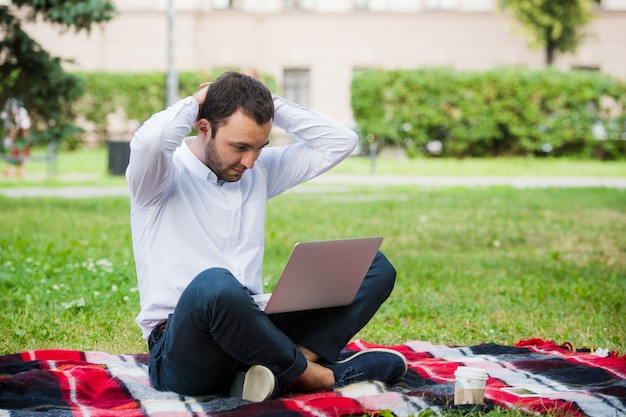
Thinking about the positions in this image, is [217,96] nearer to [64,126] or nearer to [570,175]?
[64,126]

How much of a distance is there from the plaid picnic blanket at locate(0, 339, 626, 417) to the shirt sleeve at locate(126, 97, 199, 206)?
0.84m

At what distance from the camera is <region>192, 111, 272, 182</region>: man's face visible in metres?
3.80

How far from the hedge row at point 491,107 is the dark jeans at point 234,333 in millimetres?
19851

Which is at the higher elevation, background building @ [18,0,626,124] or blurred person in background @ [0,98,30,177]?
background building @ [18,0,626,124]

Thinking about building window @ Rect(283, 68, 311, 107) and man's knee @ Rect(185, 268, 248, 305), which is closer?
man's knee @ Rect(185, 268, 248, 305)

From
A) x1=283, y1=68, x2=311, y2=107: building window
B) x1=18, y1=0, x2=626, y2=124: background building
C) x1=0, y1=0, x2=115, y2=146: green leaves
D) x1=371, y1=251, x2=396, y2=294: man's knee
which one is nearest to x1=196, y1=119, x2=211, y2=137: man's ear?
x1=371, y1=251, x2=396, y2=294: man's knee

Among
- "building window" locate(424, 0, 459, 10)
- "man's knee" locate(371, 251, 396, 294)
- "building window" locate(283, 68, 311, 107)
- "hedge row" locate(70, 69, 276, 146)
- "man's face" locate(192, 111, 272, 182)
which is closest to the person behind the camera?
"man's face" locate(192, 111, 272, 182)

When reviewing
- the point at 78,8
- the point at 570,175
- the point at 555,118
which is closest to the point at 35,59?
the point at 78,8

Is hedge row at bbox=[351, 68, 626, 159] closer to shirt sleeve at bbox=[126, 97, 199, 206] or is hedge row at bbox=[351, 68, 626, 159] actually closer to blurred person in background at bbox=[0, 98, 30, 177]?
blurred person in background at bbox=[0, 98, 30, 177]

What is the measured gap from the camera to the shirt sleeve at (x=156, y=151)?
145 inches

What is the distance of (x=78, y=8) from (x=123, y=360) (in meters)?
7.47

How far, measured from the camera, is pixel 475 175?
65.7 feet

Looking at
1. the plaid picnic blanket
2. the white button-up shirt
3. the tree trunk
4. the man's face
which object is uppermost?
the tree trunk

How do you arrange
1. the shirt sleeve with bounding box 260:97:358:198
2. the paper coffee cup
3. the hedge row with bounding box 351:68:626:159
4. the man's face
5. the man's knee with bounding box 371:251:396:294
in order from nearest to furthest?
the paper coffee cup < the man's face < the man's knee with bounding box 371:251:396:294 < the shirt sleeve with bounding box 260:97:358:198 < the hedge row with bounding box 351:68:626:159
